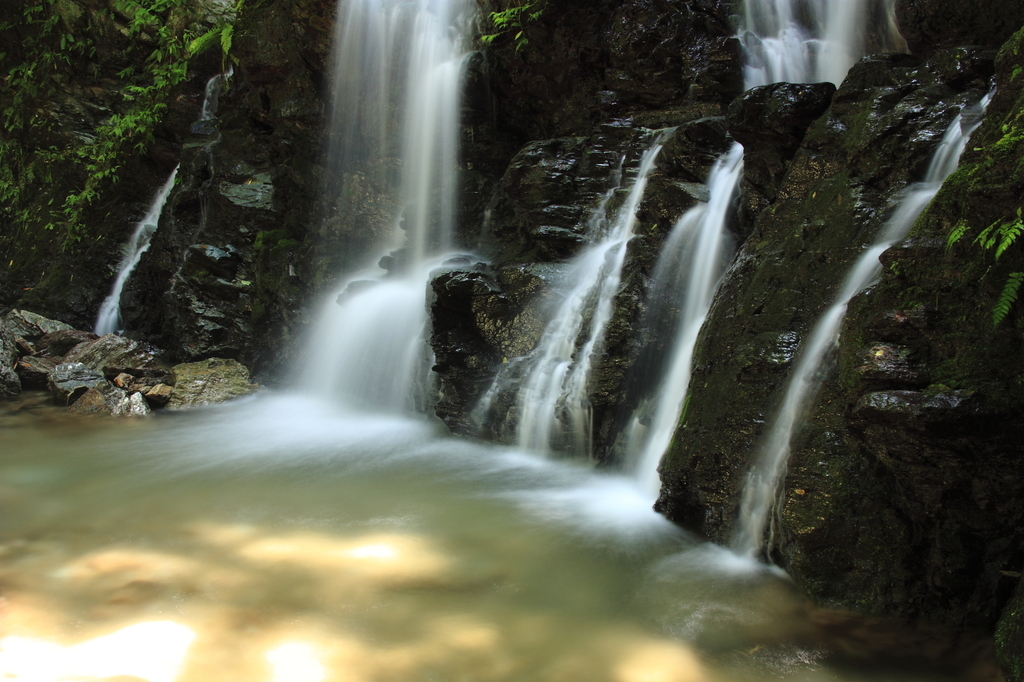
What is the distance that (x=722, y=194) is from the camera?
233 inches

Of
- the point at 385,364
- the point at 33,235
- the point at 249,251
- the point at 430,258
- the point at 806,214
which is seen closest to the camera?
the point at 806,214

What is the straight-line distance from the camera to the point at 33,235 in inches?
442

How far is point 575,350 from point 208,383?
5.75 m

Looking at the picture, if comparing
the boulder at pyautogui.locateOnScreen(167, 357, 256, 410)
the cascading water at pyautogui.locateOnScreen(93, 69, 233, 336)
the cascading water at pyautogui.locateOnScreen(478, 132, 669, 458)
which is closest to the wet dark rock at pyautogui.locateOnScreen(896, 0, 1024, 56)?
the cascading water at pyautogui.locateOnScreen(478, 132, 669, 458)

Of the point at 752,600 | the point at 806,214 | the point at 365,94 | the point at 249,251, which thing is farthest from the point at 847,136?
the point at 249,251

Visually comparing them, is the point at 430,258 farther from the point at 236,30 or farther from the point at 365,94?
the point at 236,30

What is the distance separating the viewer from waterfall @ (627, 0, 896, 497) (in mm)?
5137

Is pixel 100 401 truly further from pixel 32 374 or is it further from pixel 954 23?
pixel 954 23

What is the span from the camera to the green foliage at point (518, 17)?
26.9 ft

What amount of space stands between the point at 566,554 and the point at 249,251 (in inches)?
315

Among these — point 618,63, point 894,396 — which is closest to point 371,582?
point 894,396

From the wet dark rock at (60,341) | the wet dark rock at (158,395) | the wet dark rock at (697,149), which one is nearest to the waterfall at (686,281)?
the wet dark rock at (697,149)

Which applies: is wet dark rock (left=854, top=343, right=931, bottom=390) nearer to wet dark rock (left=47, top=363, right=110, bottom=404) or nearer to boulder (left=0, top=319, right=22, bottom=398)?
wet dark rock (left=47, top=363, right=110, bottom=404)

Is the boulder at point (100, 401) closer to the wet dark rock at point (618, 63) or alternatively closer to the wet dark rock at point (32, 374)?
the wet dark rock at point (32, 374)
